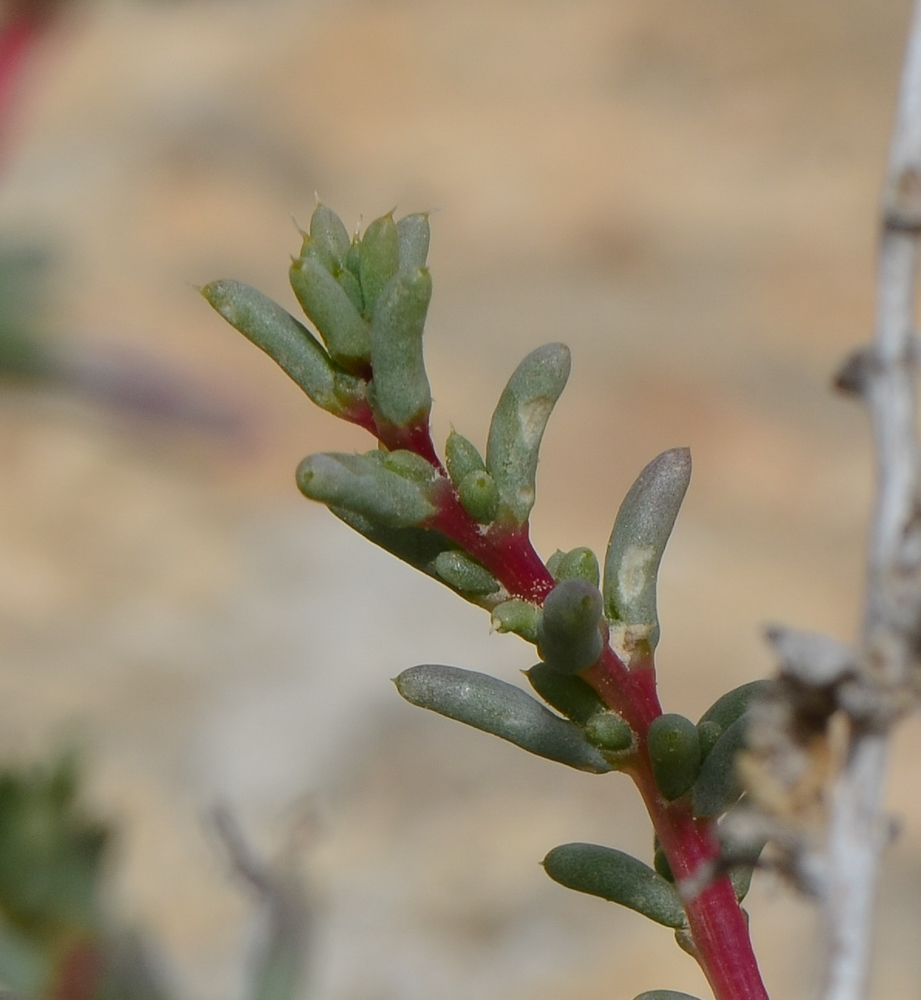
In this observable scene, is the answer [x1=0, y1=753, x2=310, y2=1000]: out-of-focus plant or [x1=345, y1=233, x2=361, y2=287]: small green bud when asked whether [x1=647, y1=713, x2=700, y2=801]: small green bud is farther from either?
[x1=0, y1=753, x2=310, y2=1000]: out-of-focus plant

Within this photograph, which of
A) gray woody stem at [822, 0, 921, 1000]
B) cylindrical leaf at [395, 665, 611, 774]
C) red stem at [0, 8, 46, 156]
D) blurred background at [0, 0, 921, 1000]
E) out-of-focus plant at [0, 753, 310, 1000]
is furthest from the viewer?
blurred background at [0, 0, 921, 1000]

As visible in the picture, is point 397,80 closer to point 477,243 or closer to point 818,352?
point 477,243

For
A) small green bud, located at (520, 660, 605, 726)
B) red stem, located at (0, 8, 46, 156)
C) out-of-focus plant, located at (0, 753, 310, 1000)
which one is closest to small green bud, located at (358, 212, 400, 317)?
small green bud, located at (520, 660, 605, 726)

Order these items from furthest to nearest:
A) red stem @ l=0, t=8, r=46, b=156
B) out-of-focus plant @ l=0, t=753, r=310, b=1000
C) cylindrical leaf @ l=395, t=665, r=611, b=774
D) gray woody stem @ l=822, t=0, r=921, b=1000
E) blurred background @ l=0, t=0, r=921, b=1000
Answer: blurred background @ l=0, t=0, r=921, b=1000, red stem @ l=0, t=8, r=46, b=156, out-of-focus plant @ l=0, t=753, r=310, b=1000, cylindrical leaf @ l=395, t=665, r=611, b=774, gray woody stem @ l=822, t=0, r=921, b=1000

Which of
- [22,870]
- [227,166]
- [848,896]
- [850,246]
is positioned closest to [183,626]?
[22,870]

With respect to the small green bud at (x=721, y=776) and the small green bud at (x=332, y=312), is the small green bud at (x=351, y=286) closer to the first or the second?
the small green bud at (x=332, y=312)

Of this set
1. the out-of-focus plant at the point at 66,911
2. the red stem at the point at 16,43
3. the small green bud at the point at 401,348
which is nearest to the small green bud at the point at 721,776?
the small green bud at the point at 401,348

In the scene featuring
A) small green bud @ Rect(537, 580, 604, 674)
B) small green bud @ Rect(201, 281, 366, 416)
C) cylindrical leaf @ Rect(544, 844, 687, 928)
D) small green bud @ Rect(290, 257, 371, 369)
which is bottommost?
cylindrical leaf @ Rect(544, 844, 687, 928)
